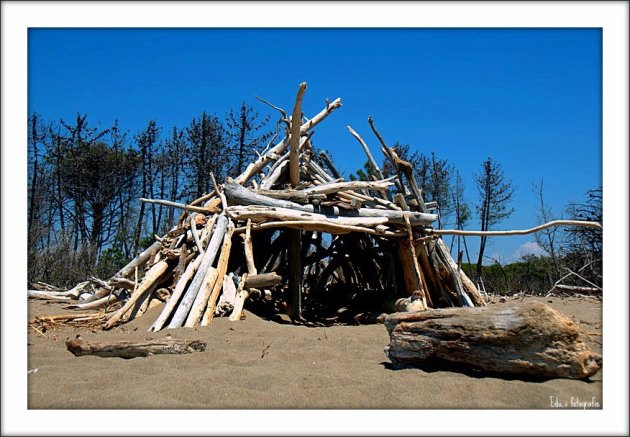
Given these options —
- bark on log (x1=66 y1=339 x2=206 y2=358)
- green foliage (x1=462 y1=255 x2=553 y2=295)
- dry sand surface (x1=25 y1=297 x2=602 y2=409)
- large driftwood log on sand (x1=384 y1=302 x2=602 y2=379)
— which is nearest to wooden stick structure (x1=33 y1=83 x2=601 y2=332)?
bark on log (x1=66 y1=339 x2=206 y2=358)

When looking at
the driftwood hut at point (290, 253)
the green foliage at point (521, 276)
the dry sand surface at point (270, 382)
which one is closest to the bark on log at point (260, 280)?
the driftwood hut at point (290, 253)

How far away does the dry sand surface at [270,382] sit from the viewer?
3.33 m

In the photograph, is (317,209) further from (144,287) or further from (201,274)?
(144,287)

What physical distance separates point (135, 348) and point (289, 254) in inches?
175

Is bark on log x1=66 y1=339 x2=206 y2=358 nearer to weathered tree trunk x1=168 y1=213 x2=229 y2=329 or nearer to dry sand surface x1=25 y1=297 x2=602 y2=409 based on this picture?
dry sand surface x1=25 y1=297 x2=602 y2=409

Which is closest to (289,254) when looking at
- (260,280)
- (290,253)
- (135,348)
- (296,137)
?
(290,253)

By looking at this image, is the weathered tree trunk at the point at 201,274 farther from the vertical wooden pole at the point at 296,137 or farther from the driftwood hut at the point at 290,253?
the vertical wooden pole at the point at 296,137

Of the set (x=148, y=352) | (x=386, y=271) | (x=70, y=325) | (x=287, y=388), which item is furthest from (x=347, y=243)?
(x=287, y=388)

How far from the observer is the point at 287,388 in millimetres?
3604

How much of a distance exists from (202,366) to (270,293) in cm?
429

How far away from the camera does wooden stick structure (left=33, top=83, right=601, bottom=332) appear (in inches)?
255

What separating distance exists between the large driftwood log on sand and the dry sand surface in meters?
0.09

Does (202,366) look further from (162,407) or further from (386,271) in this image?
(386,271)

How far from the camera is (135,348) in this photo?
4.52 meters
